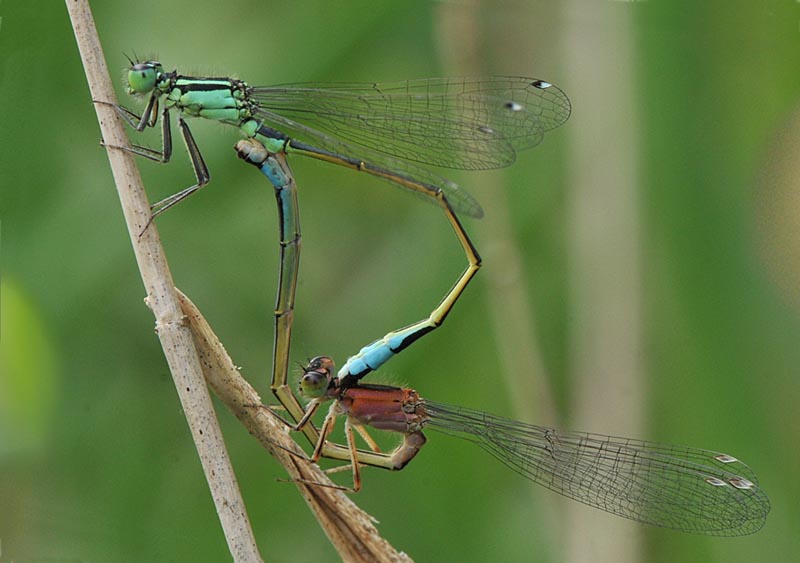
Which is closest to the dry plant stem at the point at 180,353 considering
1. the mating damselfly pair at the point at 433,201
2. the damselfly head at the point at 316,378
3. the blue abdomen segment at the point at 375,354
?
the mating damselfly pair at the point at 433,201

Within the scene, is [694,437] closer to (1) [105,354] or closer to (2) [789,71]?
(2) [789,71]

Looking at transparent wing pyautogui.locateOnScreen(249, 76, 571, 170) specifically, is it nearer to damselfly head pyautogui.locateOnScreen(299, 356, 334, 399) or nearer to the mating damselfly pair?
the mating damselfly pair

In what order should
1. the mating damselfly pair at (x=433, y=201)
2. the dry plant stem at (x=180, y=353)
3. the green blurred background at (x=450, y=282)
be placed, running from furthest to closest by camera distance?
1. the green blurred background at (x=450, y=282)
2. the mating damselfly pair at (x=433, y=201)
3. the dry plant stem at (x=180, y=353)

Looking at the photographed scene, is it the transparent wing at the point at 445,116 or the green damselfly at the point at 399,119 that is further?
the transparent wing at the point at 445,116

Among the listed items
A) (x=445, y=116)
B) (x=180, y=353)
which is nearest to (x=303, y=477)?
(x=180, y=353)

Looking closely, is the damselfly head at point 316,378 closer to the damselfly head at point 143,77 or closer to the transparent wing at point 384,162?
the transparent wing at point 384,162

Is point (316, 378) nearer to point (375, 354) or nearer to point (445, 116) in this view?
point (375, 354)
